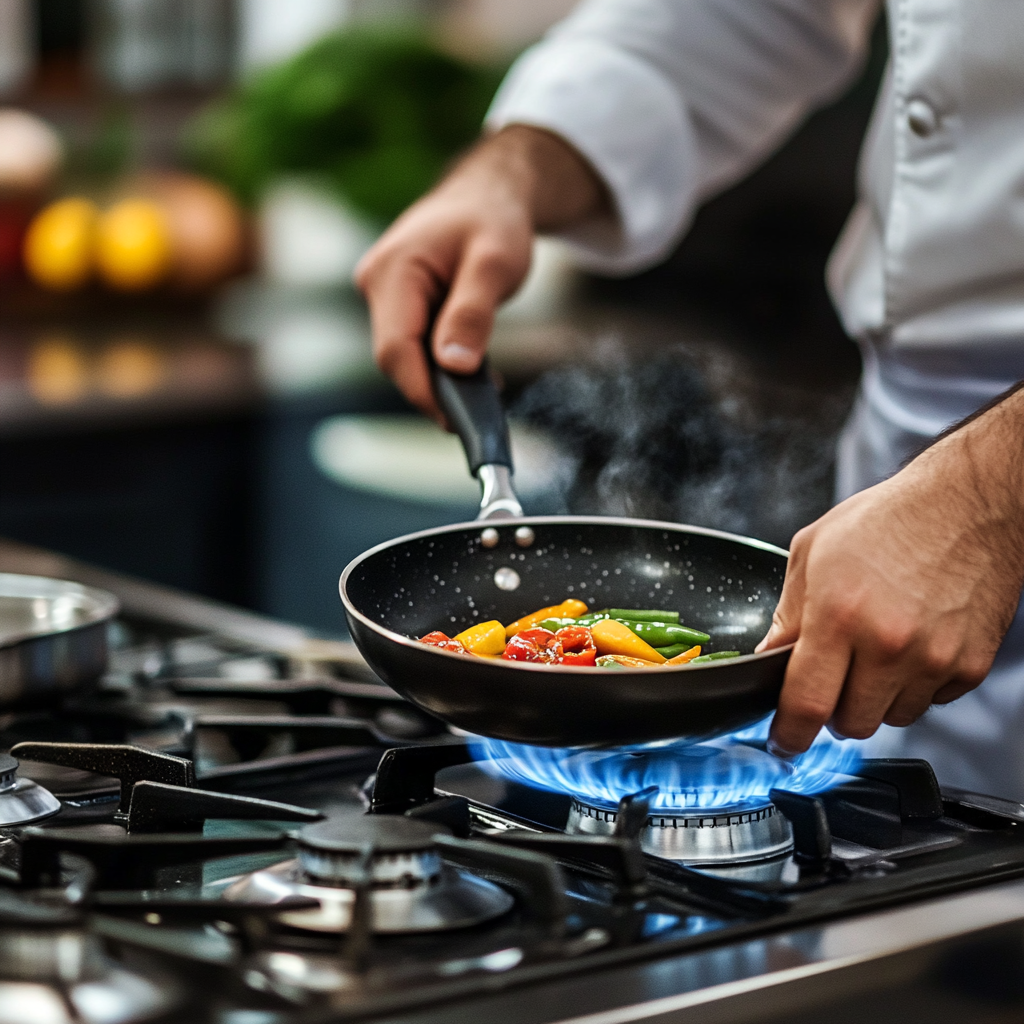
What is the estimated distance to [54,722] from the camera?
2.82 ft

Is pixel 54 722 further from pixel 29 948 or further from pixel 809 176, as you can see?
pixel 809 176

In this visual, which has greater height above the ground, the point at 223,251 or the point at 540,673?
the point at 223,251

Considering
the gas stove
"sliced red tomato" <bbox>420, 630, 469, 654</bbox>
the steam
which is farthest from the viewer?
the steam

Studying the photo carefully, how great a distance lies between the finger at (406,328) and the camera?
3.14ft

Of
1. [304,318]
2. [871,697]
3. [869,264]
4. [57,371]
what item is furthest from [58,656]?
[304,318]

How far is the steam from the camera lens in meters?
1.73

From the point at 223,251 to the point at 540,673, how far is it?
2.49m

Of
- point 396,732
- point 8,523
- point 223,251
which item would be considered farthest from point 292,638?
point 223,251

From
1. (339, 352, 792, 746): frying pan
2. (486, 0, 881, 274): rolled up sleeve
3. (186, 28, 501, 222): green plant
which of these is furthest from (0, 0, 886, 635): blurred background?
(339, 352, 792, 746): frying pan

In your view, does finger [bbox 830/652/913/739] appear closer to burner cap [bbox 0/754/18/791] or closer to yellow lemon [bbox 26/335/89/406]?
burner cap [bbox 0/754/18/791]

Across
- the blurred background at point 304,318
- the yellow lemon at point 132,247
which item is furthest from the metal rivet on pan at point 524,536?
the yellow lemon at point 132,247

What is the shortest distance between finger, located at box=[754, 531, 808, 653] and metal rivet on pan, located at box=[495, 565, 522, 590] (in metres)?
0.24

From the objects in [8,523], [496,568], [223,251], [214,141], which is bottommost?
[8,523]

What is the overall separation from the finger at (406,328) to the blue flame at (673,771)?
297mm
